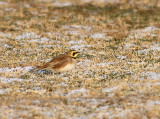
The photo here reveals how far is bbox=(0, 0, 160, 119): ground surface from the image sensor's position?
9062 mm

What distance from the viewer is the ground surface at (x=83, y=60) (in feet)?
29.7

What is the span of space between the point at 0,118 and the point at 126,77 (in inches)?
202

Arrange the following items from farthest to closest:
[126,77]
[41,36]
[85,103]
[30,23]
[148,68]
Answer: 1. [30,23]
2. [41,36]
3. [148,68]
4. [126,77]
5. [85,103]

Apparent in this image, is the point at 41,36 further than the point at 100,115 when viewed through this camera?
Yes

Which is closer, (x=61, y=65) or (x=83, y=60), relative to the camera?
(x=61, y=65)

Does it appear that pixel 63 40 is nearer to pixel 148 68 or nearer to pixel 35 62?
pixel 35 62

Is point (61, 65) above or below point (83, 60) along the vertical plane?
above

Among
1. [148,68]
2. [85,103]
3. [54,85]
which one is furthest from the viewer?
[148,68]

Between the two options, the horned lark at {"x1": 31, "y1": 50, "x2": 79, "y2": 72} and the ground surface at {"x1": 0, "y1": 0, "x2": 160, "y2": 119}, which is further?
the horned lark at {"x1": 31, "y1": 50, "x2": 79, "y2": 72}

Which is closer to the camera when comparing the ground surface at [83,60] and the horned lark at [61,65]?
the ground surface at [83,60]

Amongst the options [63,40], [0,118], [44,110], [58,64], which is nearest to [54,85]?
[58,64]

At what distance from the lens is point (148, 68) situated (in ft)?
42.7

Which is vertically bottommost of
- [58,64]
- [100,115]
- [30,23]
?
[100,115]

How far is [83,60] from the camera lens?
14.9 m
